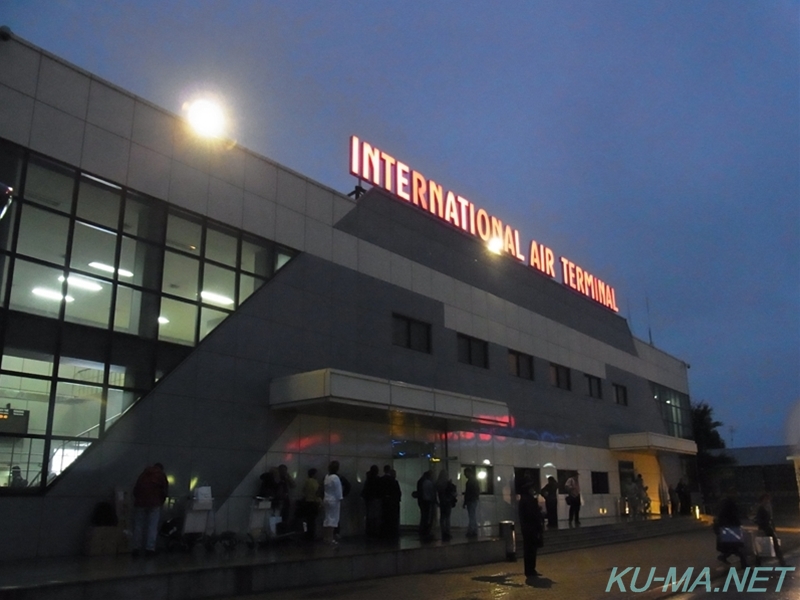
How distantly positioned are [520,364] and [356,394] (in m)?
11.8

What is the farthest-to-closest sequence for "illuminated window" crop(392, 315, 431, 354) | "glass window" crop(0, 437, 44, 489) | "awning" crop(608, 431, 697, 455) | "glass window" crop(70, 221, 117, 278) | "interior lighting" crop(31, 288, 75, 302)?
"awning" crop(608, 431, 697, 455), "illuminated window" crop(392, 315, 431, 354), "glass window" crop(70, 221, 117, 278), "interior lighting" crop(31, 288, 75, 302), "glass window" crop(0, 437, 44, 489)

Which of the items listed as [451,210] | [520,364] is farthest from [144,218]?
[520,364]

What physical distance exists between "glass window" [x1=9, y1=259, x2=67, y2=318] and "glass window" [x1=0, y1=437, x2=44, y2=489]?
2.43 m

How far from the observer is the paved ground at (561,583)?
10758 millimetres

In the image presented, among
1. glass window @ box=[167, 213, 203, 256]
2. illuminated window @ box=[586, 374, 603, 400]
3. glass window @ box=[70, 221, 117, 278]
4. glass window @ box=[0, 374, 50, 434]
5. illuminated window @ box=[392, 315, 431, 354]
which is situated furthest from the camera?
illuminated window @ box=[586, 374, 603, 400]

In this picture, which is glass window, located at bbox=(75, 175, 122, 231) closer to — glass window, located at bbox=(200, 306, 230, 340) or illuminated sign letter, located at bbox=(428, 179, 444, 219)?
glass window, located at bbox=(200, 306, 230, 340)

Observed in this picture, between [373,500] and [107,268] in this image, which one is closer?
[107,268]

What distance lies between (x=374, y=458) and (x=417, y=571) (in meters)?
5.45

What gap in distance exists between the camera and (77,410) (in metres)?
13.2

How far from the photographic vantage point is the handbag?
13.7m

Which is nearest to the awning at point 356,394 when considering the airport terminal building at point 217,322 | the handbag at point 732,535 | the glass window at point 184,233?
the airport terminal building at point 217,322

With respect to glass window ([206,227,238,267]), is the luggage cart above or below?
below

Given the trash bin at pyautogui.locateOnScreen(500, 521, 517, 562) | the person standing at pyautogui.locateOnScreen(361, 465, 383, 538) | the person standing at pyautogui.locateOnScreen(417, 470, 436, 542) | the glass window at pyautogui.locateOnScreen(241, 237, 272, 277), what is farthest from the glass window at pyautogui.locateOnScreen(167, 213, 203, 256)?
the trash bin at pyautogui.locateOnScreen(500, 521, 517, 562)

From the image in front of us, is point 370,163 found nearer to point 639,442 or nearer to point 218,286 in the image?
point 218,286
